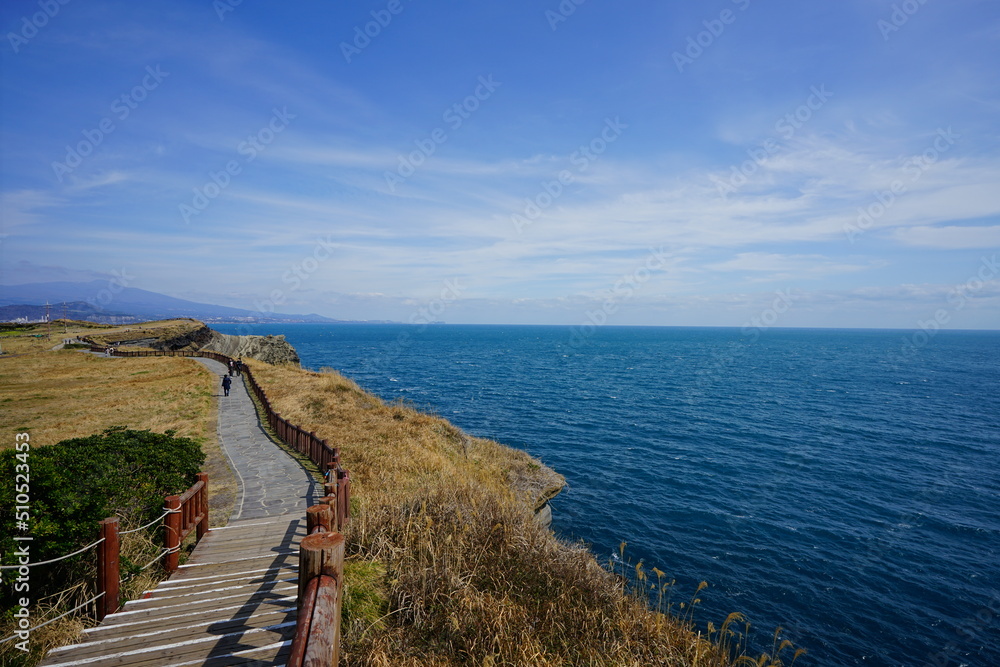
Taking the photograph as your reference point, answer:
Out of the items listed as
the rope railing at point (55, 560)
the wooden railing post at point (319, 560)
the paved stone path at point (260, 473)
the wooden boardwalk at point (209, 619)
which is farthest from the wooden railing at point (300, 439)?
the wooden railing post at point (319, 560)

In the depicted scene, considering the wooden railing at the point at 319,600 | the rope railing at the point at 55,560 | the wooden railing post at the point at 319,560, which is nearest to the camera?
the wooden railing at the point at 319,600

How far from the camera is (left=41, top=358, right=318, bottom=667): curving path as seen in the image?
201 inches

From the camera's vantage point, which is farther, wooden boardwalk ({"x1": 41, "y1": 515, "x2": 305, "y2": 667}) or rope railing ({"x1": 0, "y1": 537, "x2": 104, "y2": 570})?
rope railing ({"x1": 0, "y1": 537, "x2": 104, "y2": 570})

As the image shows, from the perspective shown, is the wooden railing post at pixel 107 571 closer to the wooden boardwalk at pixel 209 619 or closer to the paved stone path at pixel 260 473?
the wooden boardwalk at pixel 209 619

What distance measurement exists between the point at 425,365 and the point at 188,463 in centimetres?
6768

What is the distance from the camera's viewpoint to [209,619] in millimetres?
5793

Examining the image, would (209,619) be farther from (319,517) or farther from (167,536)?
(167,536)

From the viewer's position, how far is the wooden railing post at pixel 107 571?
619 centimetres

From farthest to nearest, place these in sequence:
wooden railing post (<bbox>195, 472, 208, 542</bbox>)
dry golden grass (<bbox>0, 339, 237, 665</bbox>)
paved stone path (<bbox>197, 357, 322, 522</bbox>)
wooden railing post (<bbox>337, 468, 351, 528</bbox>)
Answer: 1. paved stone path (<bbox>197, 357, 322, 522</bbox>)
2. wooden railing post (<bbox>337, 468, 351, 528</bbox>)
3. wooden railing post (<bbox>195, 472, 208, 542</bbox>)
4. dry golden grass (<bbox>0, 339, 237, 665</bbox>)

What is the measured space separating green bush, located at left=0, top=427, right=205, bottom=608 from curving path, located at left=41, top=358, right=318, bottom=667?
1100mm

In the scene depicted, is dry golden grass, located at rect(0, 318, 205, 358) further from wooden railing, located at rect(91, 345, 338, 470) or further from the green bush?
the green bush

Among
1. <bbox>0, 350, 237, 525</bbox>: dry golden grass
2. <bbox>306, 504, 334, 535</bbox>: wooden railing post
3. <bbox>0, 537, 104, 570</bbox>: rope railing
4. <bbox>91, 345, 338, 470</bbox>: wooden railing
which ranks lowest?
<bbox>0, 350, 237, 525</bbox>: dry golden grass

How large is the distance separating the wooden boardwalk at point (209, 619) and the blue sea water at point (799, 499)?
42.9 ft

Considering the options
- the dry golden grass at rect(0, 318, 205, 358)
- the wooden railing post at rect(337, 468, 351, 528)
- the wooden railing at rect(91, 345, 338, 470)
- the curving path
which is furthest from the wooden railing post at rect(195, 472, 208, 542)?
the dry golden grass at rect(0, 318, 205, 358)
